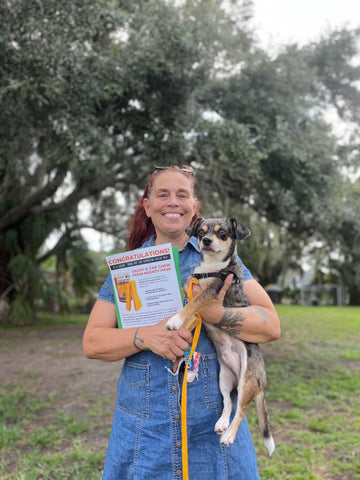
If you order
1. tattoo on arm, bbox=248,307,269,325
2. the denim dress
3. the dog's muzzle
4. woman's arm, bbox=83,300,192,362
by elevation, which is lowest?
the denim dress

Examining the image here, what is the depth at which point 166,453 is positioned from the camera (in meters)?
1.66

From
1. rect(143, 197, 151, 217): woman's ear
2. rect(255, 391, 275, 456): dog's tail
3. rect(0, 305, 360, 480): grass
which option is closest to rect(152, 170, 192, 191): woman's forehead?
rect(143, 197, 151, 217): woman's ear

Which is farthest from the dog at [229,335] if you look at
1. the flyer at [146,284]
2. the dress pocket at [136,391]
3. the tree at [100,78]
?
the tree at [100,78]

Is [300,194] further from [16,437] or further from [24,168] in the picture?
[24,168]

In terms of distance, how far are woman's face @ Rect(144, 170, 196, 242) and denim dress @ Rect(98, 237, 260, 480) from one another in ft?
1.55

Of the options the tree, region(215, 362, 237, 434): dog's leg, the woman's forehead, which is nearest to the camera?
region(215, 362, 237, 434): dog's leg

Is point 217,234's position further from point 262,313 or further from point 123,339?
point 123,339

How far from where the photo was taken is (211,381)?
173 cm

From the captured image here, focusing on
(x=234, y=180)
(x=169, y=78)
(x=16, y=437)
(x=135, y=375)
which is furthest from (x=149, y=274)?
(x=234, y=180)

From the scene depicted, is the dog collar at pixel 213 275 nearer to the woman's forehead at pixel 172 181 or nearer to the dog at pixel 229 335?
the dog at pixel 229 335

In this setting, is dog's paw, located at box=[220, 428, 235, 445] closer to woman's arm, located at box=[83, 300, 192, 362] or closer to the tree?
woman's arm, located at box=[83, 300, 192, 362]

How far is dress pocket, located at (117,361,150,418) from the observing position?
1.73 m

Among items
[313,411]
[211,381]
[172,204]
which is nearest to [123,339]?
[211,381]

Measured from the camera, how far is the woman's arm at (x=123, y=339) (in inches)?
61.2
